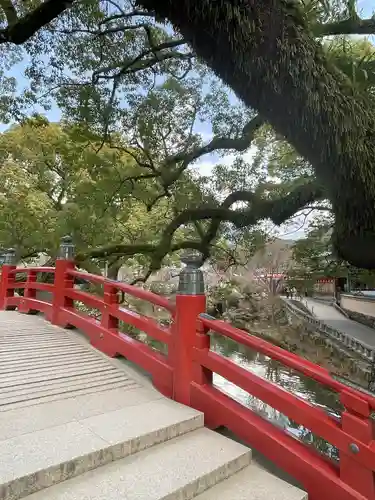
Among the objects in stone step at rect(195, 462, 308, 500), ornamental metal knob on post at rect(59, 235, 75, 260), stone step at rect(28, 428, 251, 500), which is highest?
ornamental metal knob on post at rect(59, 235, 75, 260)

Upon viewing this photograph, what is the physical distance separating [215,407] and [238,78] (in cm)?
267

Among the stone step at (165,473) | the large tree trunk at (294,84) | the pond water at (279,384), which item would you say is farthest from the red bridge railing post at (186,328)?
the pond water at (279,384)

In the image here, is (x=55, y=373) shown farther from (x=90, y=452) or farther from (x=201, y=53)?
(x=201, y=53)

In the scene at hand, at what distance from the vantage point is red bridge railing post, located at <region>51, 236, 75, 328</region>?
16.1 feet

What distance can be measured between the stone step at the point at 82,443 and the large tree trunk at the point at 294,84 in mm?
2350

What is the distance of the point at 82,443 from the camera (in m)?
2.13

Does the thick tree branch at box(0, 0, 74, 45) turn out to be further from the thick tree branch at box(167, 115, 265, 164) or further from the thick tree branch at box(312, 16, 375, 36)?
the thick tree branch at box(167, 115, 265, 164)

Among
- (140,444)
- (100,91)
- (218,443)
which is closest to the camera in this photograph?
(140,444)

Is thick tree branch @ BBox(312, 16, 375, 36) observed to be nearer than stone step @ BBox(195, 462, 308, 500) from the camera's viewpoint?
No

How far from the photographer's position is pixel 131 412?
2645 millimetres

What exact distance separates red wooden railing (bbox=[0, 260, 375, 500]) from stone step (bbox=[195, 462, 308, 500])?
0.45 ft

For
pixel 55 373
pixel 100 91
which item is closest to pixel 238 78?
pixel 55 373

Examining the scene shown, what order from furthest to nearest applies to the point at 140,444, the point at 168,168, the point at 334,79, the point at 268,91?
the point at 168,168 < the point at 334,79 < the point at 268,91 < the point at 140,444

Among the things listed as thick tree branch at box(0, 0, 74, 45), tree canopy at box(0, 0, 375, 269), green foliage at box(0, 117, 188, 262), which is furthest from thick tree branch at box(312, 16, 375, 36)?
green foliage at box(0, 117, 188, 262)
